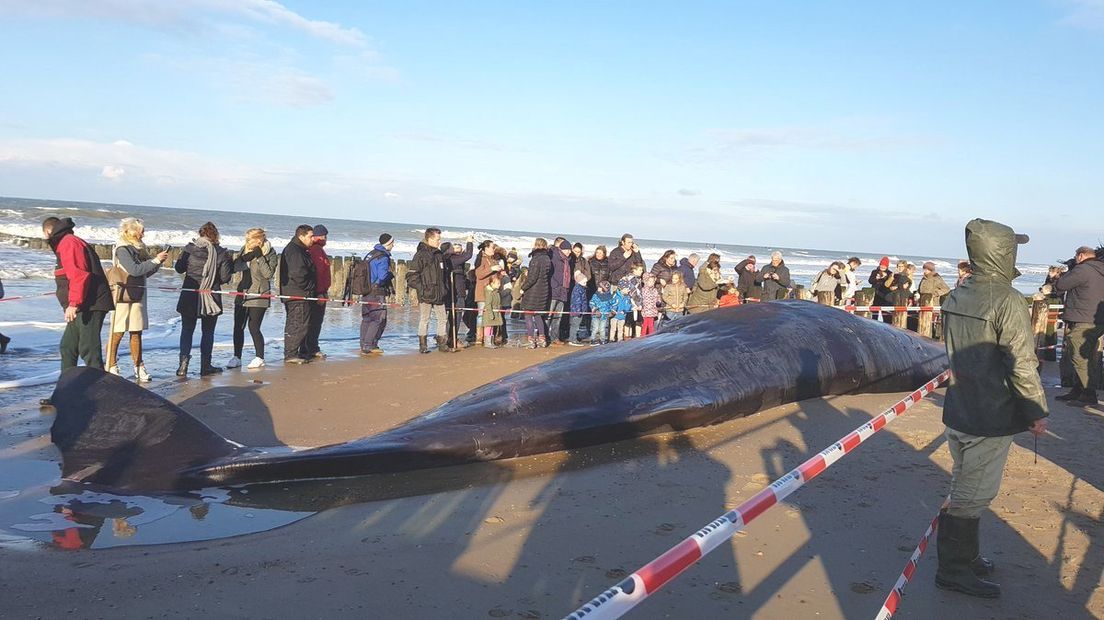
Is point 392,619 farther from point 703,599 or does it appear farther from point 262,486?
point 262,486

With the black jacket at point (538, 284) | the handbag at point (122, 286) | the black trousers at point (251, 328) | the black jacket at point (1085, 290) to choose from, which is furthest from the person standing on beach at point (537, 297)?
the black jacket at point (1085, 290)

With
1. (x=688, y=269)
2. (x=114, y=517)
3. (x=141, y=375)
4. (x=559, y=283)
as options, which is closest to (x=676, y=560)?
(x=114, y=517)

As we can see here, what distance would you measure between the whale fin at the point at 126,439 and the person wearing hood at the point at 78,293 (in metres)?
2.74

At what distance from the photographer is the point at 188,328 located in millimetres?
9648

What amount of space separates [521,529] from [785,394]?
154 inches

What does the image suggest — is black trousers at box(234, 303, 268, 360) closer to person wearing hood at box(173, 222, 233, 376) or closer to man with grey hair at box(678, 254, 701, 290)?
person wearing hood at box(173, 222, 233, 376)

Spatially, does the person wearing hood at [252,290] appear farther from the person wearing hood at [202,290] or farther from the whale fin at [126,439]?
the whale fin at [126,439]

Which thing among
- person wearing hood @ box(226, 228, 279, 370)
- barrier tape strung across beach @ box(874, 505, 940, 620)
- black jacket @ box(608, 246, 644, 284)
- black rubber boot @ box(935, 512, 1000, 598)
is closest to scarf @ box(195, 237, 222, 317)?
person wearing hood @ box(226, 228, 279, 370)

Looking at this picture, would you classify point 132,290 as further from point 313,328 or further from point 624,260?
point 624,260

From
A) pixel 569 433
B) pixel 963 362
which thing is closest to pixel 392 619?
pixel 569 433

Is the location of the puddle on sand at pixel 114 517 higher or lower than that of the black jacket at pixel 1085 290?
lower

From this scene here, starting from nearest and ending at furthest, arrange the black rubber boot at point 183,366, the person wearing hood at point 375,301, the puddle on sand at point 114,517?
the puddle on sand at point 114,517 → the black rubber boot at point 183,366 → the person wearing hood at point 375,301

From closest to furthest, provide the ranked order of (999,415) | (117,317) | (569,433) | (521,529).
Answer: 1. (999,415)
2. (521,529)
3. (569,433)
4. (117,317)

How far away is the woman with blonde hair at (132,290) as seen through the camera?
→ 861 cm
